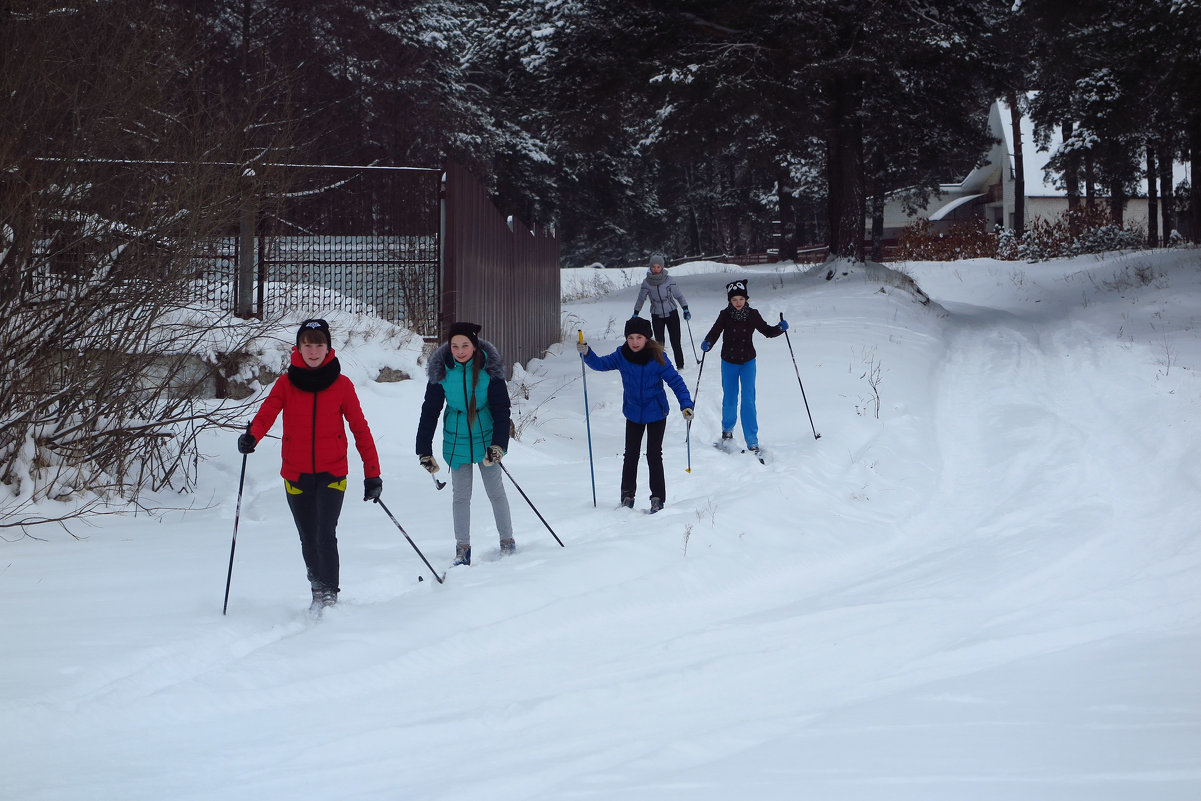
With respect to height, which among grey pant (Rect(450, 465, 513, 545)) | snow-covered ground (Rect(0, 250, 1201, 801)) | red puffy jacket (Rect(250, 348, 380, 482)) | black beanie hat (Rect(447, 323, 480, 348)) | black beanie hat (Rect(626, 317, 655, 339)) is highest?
Result: black beanie hat (Rect(626, 317, 655, 339))

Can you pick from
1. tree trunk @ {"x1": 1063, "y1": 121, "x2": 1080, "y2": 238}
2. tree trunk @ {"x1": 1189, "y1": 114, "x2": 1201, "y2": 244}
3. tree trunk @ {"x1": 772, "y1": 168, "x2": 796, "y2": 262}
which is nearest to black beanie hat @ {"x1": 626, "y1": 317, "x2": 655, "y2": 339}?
tree trunk @ {"x1": 1189, "y1": 114, "x2": 1201, "y2": 244}

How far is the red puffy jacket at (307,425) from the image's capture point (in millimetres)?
6359

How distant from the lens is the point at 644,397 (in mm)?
9320

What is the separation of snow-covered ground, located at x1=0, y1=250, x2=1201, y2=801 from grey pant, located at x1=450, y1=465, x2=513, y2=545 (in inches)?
10.5

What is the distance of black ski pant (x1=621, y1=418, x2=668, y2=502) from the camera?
9229 mm

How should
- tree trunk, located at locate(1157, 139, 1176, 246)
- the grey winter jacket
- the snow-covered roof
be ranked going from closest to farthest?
the grey winter jacket < tree trunk, located at locate(1157, 139, 1176, 246) < the snow-covered roof

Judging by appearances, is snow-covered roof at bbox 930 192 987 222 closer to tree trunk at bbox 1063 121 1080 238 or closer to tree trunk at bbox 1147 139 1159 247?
tree trunk at bbox 1063 121 1080 238

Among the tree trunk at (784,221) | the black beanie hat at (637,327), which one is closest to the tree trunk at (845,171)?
the tree trunk at (784,221)

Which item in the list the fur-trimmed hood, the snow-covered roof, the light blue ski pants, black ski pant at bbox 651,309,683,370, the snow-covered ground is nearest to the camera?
the snow-covered ground

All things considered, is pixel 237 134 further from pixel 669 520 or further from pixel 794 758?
pixel 794 758

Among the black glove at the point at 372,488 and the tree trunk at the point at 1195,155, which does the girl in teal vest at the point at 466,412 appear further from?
the tree trunk at the point at 1195,155

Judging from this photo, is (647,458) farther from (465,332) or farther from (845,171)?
(845,171)

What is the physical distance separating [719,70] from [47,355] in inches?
583

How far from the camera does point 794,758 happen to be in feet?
14.0
